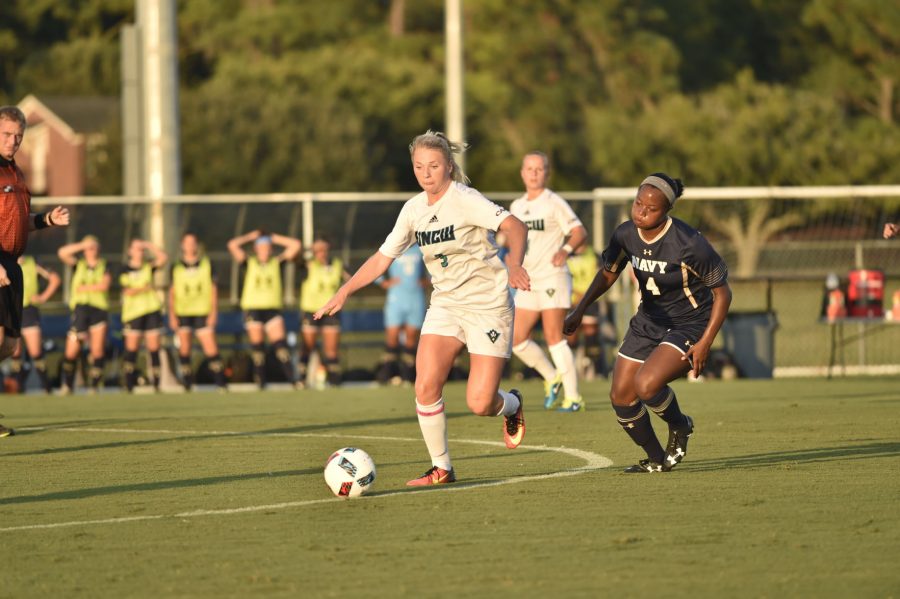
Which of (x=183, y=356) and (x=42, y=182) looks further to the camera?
(x=42, y=182)

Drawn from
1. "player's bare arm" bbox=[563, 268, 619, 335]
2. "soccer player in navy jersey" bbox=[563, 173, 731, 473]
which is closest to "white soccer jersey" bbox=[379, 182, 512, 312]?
"player's bare arm" bbox=[563, 268, 619, 335]

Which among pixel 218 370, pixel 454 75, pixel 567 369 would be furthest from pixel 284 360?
pixel 454 75

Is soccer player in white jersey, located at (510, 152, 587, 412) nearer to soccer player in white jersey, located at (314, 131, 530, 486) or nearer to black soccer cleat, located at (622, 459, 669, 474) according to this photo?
black soccer cleat, located at (622, 459, 669, 474)

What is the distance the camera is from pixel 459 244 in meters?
8.66

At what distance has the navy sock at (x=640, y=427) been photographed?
8789 mm

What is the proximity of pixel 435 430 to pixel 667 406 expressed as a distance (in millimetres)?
1335

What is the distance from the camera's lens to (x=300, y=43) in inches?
2346

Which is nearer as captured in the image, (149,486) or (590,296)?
(149,486)

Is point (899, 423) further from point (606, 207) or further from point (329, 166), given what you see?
point (329, 166)

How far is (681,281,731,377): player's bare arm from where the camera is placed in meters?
8.48

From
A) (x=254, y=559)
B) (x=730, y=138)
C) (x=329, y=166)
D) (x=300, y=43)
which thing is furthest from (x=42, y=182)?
(x=254, y=559)

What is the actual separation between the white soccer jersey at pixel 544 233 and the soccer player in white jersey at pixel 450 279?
16.1 ft

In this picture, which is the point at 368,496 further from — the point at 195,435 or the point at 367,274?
the point at 195,435

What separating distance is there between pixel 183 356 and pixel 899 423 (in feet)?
31.8
